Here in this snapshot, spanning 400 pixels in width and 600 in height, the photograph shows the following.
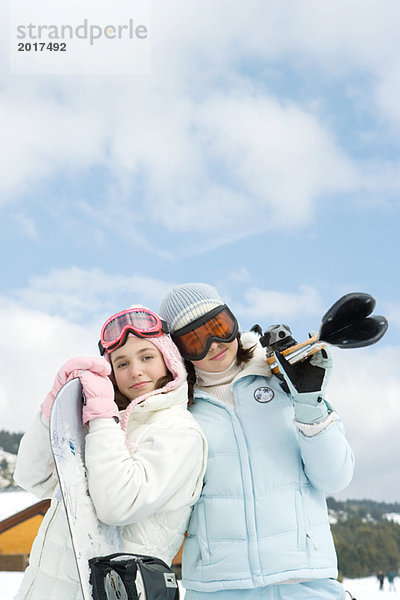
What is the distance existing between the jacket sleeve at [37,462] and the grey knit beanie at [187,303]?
0.74 meters

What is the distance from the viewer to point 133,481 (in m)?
2.29

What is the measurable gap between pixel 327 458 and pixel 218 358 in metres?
0.66

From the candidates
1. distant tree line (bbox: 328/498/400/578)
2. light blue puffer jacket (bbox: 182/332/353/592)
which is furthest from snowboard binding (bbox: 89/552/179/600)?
distant tree line (bbox: 328/498/400/578)

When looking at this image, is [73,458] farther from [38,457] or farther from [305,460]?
[305,460]

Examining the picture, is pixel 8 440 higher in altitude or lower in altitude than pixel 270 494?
higher

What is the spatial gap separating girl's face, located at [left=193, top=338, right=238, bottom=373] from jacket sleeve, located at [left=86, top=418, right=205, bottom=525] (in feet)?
1.41

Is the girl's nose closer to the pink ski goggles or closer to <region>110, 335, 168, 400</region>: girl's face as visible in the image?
<region>110, 335, 168, 400</region>: girl's face

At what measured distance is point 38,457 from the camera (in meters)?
2.66

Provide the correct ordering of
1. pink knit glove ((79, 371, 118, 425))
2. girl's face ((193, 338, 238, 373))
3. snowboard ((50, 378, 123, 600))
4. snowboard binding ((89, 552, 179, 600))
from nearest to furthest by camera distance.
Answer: snowboard binding ((89, 552, 179, 600)) → snowboard ((50, 378, 123, 600)) → pink knit glove ((79, 371, 118, 425)) → girl's face ((193, 338, 238, 373))

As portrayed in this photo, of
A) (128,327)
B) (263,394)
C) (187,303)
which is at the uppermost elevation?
(187,303)

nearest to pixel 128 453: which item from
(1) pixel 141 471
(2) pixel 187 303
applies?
(1) pixel 141 471

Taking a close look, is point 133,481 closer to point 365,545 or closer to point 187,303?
point 187,303

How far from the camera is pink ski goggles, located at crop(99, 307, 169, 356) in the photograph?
279 centimetres

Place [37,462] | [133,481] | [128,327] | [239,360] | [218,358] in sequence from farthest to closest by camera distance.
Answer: [239,360] < [218,358] < [128,327] < [37,462] < [133,481]
